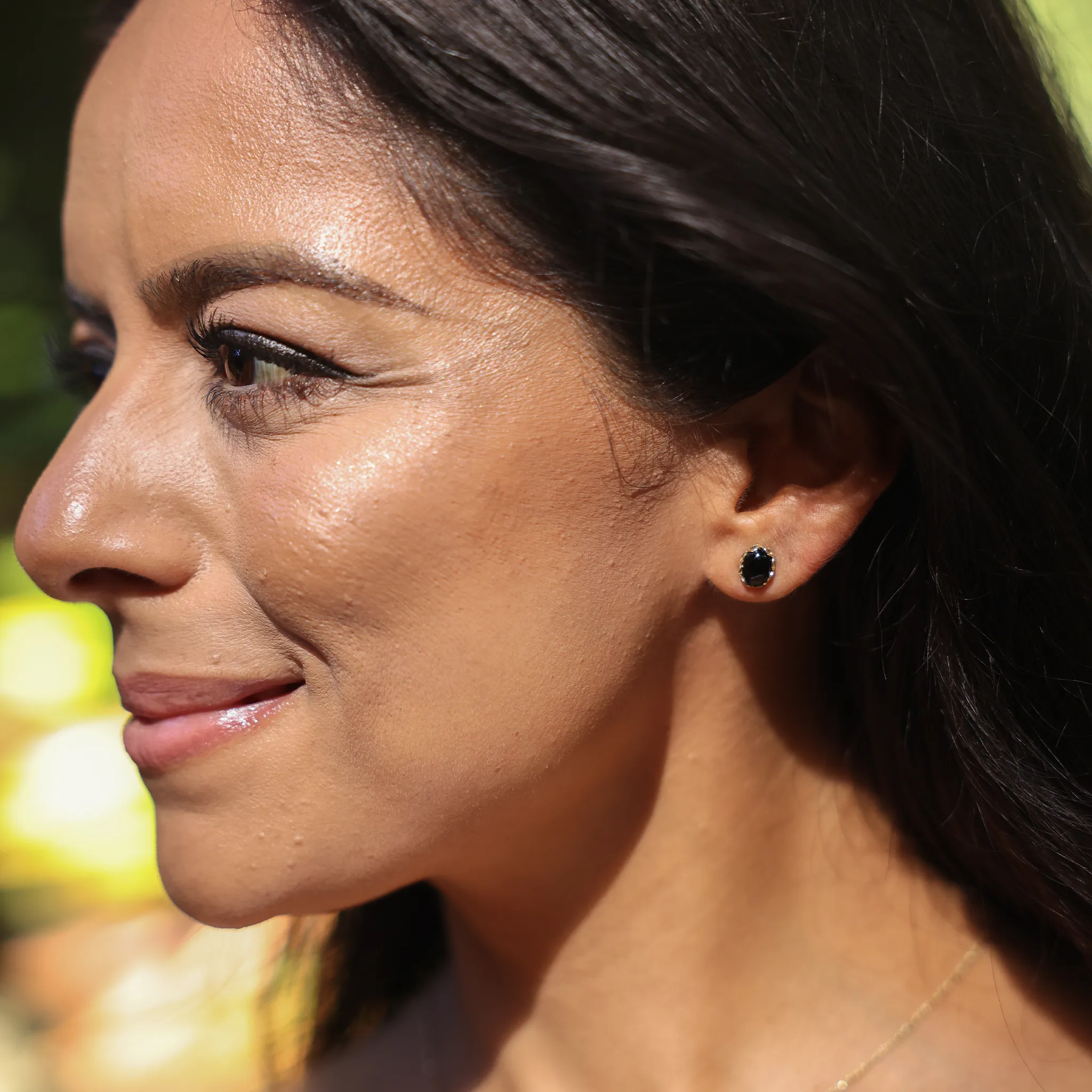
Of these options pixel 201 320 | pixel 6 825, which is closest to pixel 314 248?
pixel 201 320

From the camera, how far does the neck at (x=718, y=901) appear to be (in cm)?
153

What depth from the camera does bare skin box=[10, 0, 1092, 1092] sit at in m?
1.27

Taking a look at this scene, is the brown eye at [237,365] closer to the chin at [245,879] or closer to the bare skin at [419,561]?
the bare skin at [419,561]

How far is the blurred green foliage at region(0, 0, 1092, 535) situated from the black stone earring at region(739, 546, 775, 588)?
8.40ft

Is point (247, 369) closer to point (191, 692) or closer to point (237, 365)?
point (237, 365)

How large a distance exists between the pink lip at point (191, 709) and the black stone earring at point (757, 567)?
0.56 metres

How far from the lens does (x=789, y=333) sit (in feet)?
4.44

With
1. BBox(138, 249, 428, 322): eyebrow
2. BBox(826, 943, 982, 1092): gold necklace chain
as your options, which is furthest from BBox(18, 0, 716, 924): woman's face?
BBox(826, 943, 982, 1092): gold necklace chain

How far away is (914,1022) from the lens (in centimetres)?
160

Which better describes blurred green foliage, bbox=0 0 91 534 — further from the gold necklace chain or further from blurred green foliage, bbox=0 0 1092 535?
the gold necklace chain

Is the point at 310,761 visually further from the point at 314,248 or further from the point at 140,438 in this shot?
the point at 314,248

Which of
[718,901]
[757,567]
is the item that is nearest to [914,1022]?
[718,901]

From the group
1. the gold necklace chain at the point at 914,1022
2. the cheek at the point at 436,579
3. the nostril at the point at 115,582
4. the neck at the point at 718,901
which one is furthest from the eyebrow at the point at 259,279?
the gold necklace chain at the point at 914,1022

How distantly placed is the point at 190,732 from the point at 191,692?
0.17 feet
